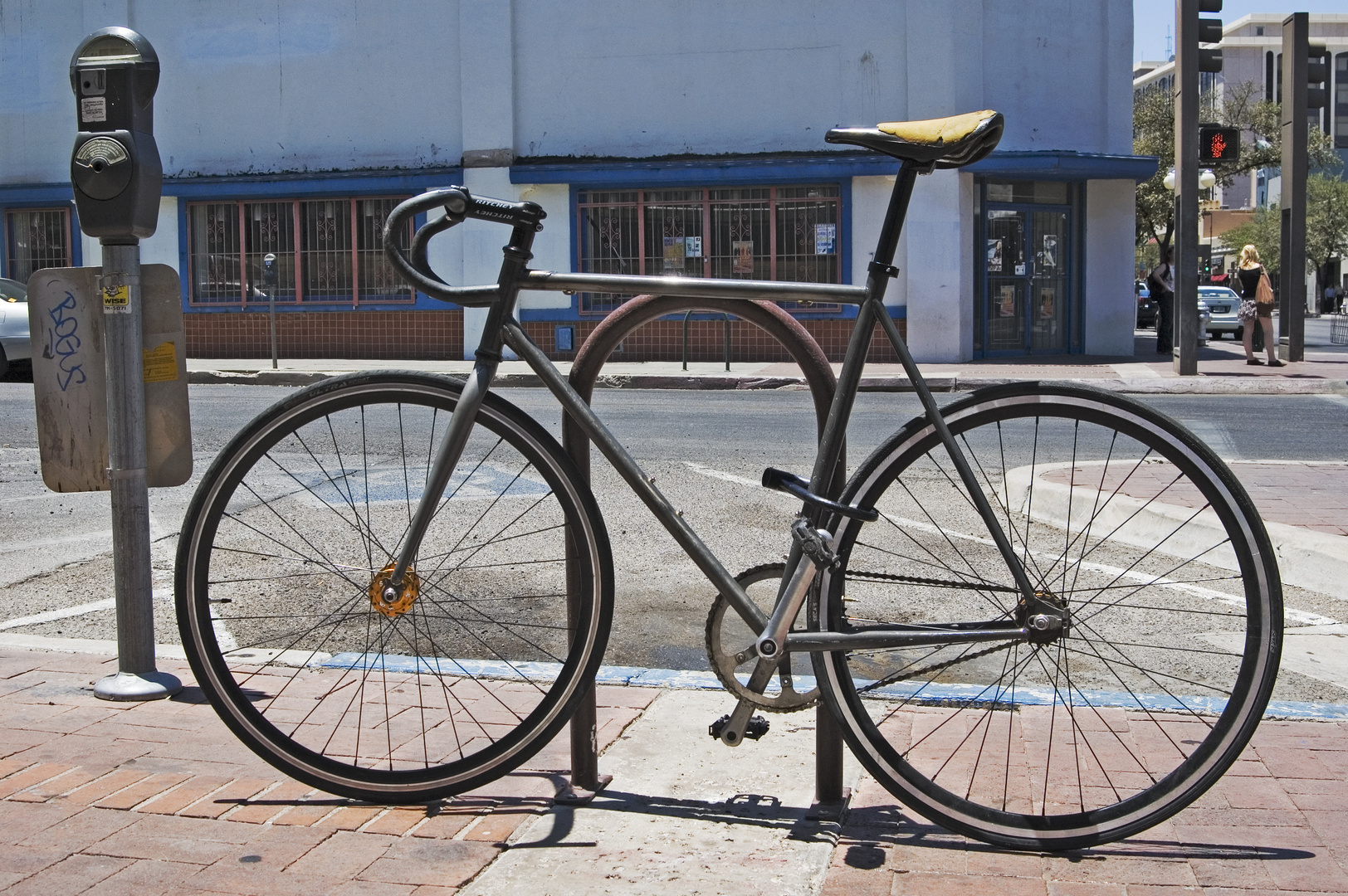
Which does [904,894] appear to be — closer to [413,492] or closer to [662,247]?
[413,492]

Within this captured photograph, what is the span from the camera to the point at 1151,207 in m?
42.1

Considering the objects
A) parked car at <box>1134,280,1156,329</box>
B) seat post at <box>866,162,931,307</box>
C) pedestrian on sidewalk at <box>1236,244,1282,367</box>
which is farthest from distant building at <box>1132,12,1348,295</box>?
seat post at <box>866,162,931,307</box>

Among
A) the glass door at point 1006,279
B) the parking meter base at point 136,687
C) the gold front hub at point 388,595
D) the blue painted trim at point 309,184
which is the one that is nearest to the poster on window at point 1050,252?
the glass door at point 1006,279

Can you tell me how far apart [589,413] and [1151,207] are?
4236cm

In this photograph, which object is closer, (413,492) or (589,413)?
(589,413)

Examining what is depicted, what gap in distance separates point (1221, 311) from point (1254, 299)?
16.5 m

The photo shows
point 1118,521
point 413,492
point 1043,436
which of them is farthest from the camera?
point 1043,436

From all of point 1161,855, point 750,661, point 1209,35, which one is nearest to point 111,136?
point 750,661

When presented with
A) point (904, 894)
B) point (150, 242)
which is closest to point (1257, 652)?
point (904, 894)

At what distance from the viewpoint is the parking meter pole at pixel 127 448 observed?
162 inches

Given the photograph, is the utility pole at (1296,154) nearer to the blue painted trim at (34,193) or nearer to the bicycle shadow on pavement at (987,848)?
the bicycle shadow on pavement at (987,848)

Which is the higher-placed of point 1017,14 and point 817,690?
point 1017,14

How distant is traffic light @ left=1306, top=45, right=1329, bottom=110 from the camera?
780 inches

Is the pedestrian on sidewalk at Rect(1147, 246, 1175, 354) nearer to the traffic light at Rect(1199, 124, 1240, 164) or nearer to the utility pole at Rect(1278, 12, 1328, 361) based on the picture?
the utility pole at Rect(1278, 12, 1328, 361)
